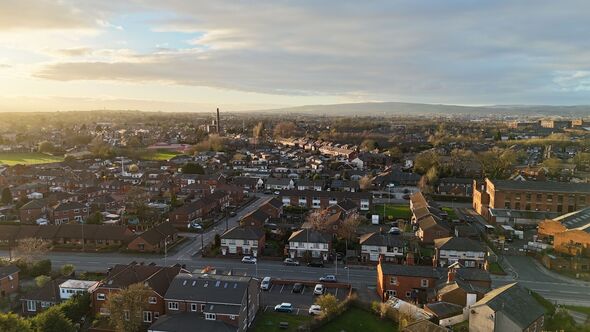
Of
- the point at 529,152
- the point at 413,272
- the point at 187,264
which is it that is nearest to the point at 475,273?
the point at 413,272

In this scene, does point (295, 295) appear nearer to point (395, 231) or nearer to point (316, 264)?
point (316, 264)

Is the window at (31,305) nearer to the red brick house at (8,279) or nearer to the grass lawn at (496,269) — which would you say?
the red brick house at (8,279)

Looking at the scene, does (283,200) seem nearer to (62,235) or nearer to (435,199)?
(435,199)

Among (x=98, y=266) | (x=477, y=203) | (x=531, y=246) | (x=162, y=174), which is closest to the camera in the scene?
(x=98, y=266)

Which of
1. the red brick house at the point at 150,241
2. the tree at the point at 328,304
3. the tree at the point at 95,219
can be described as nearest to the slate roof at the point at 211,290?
the tree at the point at 328,304

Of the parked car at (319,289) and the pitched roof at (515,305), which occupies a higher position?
the pitched roof at (515,305)

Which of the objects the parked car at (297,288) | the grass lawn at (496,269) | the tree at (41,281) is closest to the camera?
the tree at (41,281)

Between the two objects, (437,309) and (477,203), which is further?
(477,203)

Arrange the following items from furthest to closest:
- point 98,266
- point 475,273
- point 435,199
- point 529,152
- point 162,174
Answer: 1. point 529,152
2. point 162,174
3. point 435,199
4. point 98,266
5. point 475,273
